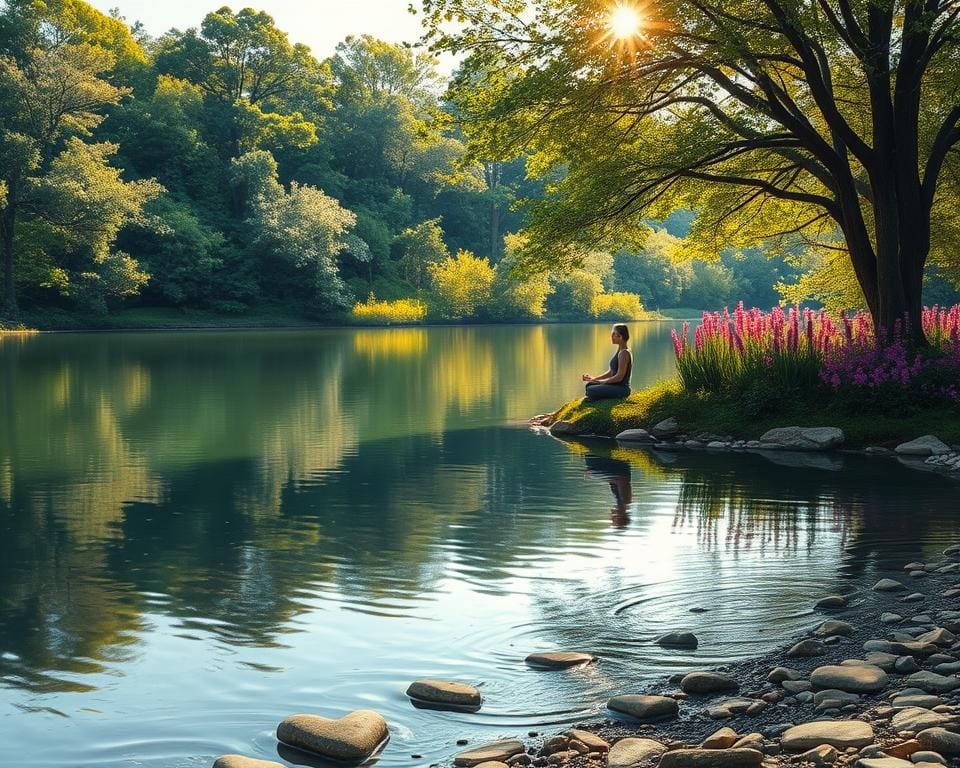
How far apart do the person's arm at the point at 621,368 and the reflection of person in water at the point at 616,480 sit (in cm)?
324

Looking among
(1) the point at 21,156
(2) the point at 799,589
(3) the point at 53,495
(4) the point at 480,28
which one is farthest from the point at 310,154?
(2) the point at 799,589

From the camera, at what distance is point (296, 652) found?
6996 millimetres

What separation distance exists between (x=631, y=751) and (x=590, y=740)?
10.1 inches

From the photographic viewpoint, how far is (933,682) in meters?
5.53

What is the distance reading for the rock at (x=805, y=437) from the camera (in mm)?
16422

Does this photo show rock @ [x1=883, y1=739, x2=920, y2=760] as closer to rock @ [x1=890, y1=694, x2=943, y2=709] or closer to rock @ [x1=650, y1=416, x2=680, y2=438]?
rock @ [x1=890, y1=694, x2=943, y2=709]

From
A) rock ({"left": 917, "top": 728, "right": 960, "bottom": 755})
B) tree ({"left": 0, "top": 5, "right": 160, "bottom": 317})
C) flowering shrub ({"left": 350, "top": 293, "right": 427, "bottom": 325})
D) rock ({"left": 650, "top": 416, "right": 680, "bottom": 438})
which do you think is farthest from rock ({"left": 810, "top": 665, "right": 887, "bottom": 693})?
flowering shrub ({"left": 350, "top": 293, "right": 427, "bottom": 325})

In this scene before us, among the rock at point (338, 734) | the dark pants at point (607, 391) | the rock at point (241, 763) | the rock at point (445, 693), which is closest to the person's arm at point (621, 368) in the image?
the dark pants at point (607, 391)

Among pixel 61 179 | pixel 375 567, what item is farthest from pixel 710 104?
pixel 61 179

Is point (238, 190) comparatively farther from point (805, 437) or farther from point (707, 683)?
point (707, 683)

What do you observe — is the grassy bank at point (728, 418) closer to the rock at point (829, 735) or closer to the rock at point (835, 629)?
the rock at point (835, 629)

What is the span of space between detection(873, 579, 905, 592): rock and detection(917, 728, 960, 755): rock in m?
3.43

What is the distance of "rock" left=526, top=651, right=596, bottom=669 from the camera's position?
6.67 metres

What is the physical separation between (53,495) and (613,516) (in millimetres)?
6820
